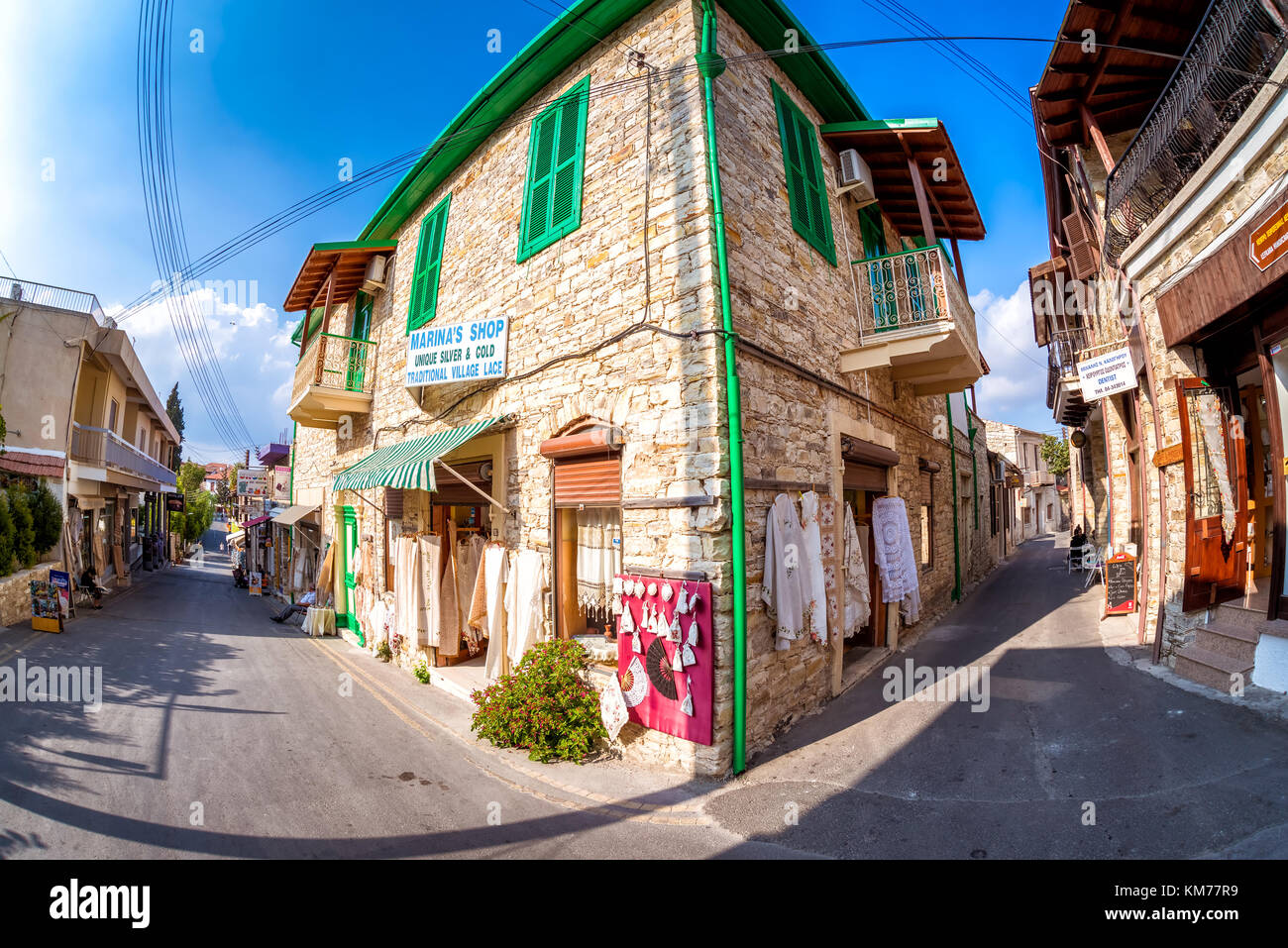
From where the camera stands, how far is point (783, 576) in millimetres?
5207

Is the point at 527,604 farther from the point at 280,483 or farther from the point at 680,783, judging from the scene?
the point at 280,483

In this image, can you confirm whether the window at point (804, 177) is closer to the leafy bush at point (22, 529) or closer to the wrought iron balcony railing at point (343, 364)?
the wrought iron balcony railing at point (343, 364)

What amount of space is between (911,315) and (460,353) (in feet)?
20.9

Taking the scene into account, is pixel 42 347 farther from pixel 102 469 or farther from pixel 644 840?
pixel 644 840

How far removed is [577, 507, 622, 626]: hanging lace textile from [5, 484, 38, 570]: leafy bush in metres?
13.8

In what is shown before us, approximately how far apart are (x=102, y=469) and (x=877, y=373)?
71.1 feet

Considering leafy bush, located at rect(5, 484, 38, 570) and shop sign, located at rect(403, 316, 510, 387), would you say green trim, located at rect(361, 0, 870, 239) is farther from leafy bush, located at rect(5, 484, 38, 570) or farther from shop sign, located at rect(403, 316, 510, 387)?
leafy bush, located at rect(5, 484, 38, 570)

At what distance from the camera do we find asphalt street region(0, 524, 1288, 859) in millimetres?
3637

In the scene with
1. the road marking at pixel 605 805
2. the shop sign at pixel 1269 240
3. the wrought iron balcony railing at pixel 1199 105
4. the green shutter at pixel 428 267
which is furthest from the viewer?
the green shutter at pixel 428 267

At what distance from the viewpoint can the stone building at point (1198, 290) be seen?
5.12 meters

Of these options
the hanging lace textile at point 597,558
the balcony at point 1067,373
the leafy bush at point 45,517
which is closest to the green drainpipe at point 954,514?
the balcony at point 1067,373

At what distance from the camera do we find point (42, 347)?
14898 millimetres

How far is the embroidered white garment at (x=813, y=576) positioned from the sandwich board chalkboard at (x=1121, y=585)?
20.5ft

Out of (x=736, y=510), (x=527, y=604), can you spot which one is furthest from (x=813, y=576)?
(x=527, y=604)
